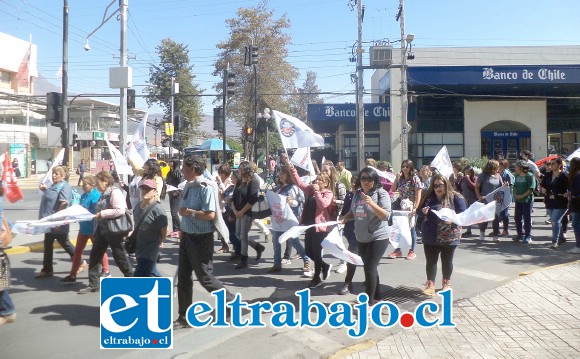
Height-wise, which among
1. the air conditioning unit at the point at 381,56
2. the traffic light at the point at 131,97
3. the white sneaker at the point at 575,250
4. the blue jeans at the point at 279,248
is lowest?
the white sneaker at the point at 575,250

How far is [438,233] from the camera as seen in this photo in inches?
266

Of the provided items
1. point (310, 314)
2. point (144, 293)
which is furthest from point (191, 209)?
point (310, 314)

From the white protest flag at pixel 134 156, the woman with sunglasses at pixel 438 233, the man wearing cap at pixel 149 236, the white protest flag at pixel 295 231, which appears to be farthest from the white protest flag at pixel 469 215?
the white protest flag at pixel 134 156

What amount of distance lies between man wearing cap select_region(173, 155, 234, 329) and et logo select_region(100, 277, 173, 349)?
7.8 inches

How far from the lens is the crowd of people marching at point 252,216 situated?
575 centimetres

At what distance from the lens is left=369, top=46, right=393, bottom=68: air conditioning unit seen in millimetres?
30328

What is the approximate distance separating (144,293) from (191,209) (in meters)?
0.98

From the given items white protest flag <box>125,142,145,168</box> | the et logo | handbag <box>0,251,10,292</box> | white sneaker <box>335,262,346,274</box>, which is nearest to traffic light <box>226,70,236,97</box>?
white protest flag <box>125,142,145,168</box>

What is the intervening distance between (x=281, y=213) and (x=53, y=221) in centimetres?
310

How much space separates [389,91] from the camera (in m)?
35.1

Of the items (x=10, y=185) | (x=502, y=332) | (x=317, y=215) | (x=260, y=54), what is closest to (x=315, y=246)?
(x=317, y=215)

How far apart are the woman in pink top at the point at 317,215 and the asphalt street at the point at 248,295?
0.29 metres

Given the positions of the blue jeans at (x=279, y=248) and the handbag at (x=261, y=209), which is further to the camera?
the handbag at (x=261, y=209)

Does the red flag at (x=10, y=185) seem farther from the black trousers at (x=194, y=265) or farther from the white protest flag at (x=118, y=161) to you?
the black trousers at (x=194, y=265)
